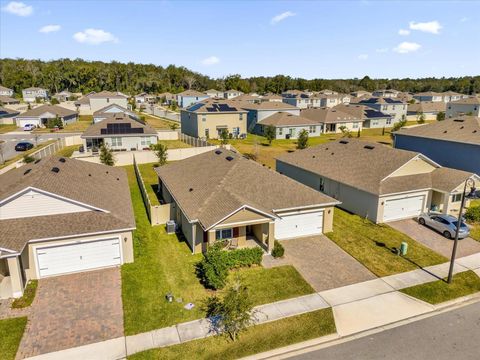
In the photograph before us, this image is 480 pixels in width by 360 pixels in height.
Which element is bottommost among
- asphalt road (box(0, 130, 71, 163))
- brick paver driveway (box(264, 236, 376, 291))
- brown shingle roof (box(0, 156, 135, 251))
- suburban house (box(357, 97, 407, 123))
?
brick paver driveway (box(264, 236, 376, 291))

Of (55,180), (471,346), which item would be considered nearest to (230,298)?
(471,346)

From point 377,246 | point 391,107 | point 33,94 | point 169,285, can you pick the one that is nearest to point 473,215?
point 377,246

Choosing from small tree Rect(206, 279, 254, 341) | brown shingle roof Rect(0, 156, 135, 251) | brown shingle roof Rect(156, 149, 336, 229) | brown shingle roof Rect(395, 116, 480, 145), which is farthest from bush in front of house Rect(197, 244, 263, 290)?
brown shingle roof Rect(395, 116, 480, 145)

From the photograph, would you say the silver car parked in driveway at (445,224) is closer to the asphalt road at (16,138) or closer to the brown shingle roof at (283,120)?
the brown shingle roof at (283,120)

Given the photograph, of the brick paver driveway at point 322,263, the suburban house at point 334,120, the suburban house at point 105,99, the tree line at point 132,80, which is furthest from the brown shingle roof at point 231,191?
the tree line at point 132,80

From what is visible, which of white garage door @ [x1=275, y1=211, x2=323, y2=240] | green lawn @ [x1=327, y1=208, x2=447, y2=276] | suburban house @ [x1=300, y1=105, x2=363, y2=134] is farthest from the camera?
suburban house @ [x1=300, y1=105, x2=363, y2=134]

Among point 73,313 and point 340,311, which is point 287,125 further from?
point 73,313

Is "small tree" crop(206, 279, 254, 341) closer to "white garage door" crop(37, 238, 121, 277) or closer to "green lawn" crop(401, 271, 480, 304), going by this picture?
"white garage door" crop(37, 238, 121, 277)

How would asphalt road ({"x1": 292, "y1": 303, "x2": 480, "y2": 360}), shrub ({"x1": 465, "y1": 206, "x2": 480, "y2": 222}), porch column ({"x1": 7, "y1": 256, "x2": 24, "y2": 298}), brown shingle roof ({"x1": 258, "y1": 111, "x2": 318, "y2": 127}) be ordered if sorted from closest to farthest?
asphalt road ({"x1": 292, "y1": 303, "x2": 480, "y2": 360}) → porch column ({"x1": 7, "y1": 256, "x2": 24, "y2": 298}) → shrub ({"x1": 465, "y1": 206, "x2": 480, "y2": 222}) → brown shingle roof ({"x1": 258, "y1": 111, "x2": 318, "y2": 127})
